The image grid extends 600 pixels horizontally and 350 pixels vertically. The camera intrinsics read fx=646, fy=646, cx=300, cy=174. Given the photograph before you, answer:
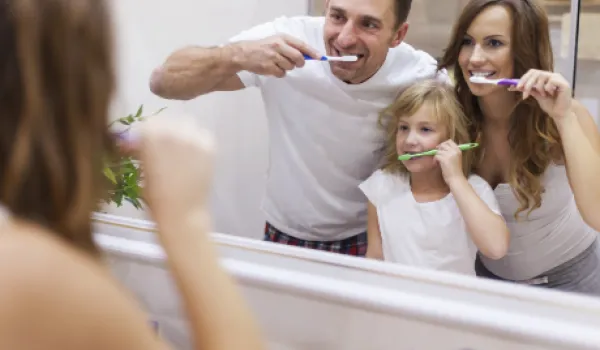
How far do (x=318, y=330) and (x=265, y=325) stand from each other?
54 mm

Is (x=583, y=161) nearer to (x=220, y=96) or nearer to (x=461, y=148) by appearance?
(x=461, y=148)

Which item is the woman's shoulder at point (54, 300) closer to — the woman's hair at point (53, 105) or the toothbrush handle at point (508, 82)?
the woman's hair at point (53, 105)

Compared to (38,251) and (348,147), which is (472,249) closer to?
(348,147)

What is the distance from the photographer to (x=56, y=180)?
0.32 meters

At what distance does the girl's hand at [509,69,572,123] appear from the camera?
0.81 meters

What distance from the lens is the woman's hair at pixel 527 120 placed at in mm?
875

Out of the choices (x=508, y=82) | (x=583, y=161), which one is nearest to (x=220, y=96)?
(x=508, y=82)

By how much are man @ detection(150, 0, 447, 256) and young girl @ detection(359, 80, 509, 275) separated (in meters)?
0.04

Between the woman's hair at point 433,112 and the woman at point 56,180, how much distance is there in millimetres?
624

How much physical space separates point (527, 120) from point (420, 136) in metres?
0.15

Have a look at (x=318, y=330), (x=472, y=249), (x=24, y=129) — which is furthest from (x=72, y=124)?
(x=472, y=249)

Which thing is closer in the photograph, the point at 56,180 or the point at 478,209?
the point at 56,180

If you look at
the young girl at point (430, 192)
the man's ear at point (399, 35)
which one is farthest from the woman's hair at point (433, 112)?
the man's ear at point (399, 35)

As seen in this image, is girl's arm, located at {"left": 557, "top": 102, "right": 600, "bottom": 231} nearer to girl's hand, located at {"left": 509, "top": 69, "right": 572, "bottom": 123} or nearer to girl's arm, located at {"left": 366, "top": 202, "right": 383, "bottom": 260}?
girl's hand, located at {"left": 509, "top": 69, "right": 572, "bottom": 123}
